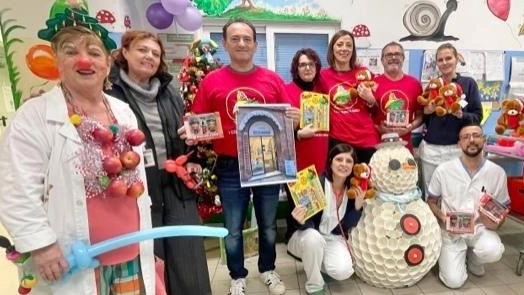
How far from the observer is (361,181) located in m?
2.16

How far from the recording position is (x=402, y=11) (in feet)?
11.6

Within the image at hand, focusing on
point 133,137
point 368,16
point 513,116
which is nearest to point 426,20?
point 368,16

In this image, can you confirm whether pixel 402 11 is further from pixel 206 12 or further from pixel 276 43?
pixel 206 12

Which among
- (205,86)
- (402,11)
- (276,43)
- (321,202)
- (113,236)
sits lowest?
(321,202)

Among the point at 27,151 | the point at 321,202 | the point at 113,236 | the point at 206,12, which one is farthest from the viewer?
the point at 206,12

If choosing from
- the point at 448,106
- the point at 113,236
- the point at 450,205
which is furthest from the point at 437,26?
the point at 113,236

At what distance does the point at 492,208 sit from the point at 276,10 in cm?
259

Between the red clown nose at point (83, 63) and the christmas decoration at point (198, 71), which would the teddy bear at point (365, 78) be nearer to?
the christmas decoration at point (198, 71)

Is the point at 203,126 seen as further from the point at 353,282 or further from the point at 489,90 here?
the point at 489,90

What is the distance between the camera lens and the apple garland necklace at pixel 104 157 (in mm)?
1095

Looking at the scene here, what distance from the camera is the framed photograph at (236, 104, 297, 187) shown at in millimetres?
1822

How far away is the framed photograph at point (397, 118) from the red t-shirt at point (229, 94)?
0.92 meters

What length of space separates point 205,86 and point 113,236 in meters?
1.01

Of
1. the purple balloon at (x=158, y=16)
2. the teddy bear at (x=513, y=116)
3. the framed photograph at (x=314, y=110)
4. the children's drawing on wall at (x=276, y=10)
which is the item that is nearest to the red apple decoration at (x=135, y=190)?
the framed photograph at (x=314, y=110)
